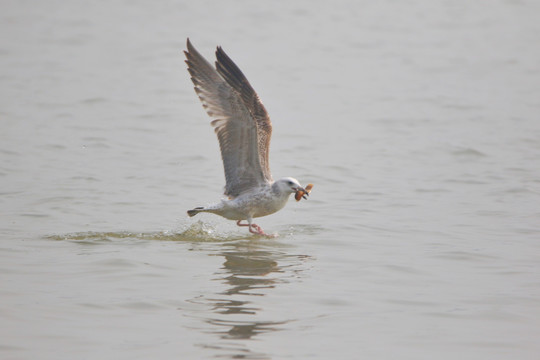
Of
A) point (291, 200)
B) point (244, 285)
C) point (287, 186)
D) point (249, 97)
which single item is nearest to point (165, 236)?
point (287, 186)

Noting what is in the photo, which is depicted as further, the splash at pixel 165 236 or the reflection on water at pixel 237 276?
the splash at pixel 165 236

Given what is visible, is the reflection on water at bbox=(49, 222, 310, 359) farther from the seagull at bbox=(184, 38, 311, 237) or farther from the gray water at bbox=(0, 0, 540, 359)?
the seagull at bbox=(184, 38, 311, 237)

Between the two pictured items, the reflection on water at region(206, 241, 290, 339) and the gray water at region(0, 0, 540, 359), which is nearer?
the reflection on water at region(206, 241, 290, 339)

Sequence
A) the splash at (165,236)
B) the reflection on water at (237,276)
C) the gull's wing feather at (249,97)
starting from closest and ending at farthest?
the reflection on water at (237,276) < the splash at (165,236) < the gull's wing feather at (249,97)

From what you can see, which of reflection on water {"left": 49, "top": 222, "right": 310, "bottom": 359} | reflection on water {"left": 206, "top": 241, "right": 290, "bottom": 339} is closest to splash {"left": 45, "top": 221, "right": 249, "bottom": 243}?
reflection on water {"left": 49, "top": 222, "right": 310, "bottom": 359}

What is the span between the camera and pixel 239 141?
29.6 ft

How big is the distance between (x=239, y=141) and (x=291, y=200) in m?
2.40

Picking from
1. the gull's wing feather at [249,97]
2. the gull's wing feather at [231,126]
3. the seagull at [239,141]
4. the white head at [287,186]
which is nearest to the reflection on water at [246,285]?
the seagull at [239,141]

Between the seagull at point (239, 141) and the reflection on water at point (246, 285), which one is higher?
the seagull at point (239, 141)

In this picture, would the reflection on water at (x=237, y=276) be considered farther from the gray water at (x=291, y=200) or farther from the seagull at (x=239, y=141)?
the seagull at (x=239, y=141)

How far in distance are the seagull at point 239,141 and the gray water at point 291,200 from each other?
351mm

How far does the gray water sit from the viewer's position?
20.5 feet

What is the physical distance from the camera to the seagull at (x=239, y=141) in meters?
8.96

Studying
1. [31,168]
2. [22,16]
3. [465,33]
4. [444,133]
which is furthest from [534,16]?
[31,168]
